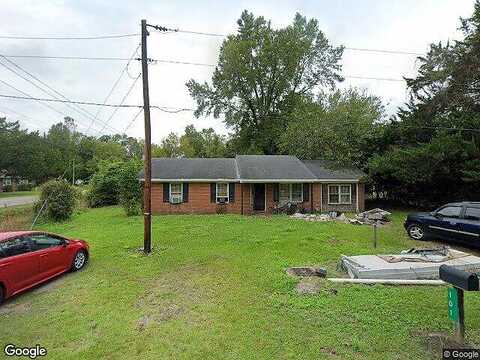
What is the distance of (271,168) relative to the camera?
2317 cm

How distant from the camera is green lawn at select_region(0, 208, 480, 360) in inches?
193

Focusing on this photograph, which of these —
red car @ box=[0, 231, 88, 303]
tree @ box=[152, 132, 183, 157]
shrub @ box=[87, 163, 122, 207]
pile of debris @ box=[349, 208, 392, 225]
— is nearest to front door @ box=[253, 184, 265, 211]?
pile of debris @ box=[349, 208, 392, 225]

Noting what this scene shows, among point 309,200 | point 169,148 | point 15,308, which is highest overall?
point 169,148

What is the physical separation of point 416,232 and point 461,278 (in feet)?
30.9

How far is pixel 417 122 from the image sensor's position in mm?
22312

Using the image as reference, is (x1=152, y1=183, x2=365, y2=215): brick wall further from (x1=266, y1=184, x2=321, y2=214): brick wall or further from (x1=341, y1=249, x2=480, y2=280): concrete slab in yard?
(x1=341, y1=249, x2=480, y2=280): concrete slab in yard

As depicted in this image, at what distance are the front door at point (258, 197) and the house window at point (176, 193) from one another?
475 cm

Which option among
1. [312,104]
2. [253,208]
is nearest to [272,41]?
[312,104]

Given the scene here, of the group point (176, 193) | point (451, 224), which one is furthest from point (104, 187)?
point (451, 224)

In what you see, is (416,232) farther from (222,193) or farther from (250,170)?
(222,193)

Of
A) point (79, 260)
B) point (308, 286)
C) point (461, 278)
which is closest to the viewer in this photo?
point (461, 278)

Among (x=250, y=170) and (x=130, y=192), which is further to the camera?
(x=250, y=170)

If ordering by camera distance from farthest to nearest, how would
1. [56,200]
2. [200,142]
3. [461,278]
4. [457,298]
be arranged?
[200,142]
[56,200]
[457,298]
[461,278]

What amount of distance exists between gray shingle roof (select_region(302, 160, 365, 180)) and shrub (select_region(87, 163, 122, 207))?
16.0 meters
